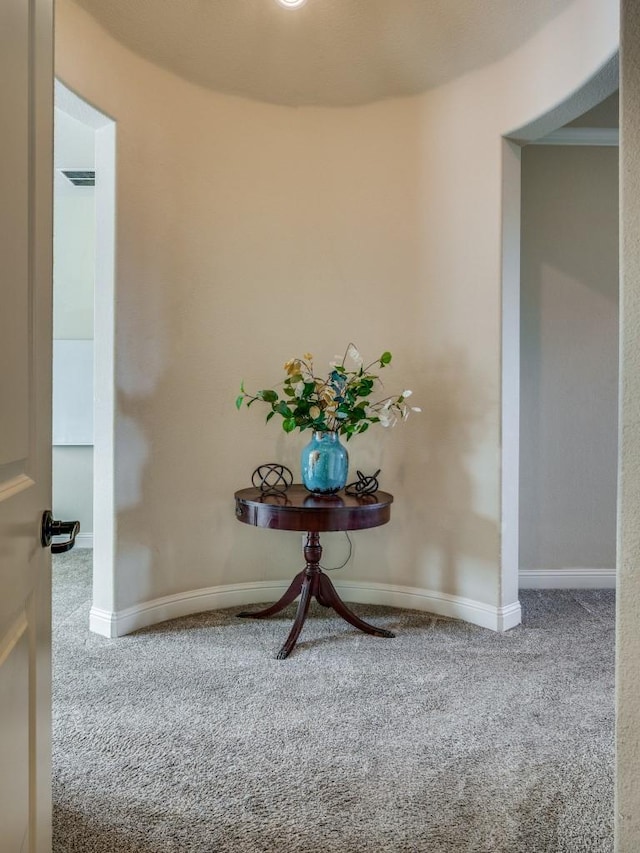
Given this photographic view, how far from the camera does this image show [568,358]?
3430 mm

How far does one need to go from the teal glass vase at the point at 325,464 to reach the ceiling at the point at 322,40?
1855 millimetres

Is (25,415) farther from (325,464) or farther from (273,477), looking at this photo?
(273,477)

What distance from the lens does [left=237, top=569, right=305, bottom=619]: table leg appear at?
276 centimetres

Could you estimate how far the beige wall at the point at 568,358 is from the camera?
11.1ft

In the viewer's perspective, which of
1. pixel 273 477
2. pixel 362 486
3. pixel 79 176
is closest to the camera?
pixel 362 486

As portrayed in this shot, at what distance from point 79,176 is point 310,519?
328 centimetres

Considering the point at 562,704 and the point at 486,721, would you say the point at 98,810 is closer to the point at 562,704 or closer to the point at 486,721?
the point at 486,721

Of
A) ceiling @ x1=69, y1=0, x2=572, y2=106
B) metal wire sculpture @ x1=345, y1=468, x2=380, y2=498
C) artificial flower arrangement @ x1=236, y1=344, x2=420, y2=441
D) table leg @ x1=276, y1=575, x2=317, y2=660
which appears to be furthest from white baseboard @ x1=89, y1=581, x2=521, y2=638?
ceiling @ x1=69, y1=0, x2=572, y2=106

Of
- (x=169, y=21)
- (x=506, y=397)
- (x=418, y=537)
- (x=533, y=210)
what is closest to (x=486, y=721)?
(x=418, y=537)

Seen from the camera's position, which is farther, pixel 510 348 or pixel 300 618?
pixel 510 348

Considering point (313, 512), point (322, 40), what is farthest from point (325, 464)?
point (322, 40)

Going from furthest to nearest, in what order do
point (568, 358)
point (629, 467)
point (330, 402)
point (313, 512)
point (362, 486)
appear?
point (568, 358)
point (362, 486)
point (330, 402)
point (313, 512)
point (629, 467)

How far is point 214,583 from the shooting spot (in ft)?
9.97

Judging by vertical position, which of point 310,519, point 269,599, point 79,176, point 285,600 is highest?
point 79,176
